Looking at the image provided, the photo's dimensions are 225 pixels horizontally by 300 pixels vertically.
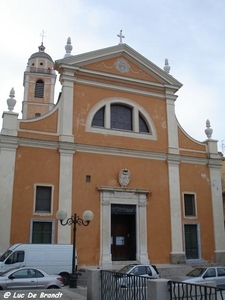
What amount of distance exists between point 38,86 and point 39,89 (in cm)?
41

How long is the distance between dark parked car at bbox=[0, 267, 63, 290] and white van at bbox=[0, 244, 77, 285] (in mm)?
2499

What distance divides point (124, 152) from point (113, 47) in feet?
22.2

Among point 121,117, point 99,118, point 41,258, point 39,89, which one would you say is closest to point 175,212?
point 121,117

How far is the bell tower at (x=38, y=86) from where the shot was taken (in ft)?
132

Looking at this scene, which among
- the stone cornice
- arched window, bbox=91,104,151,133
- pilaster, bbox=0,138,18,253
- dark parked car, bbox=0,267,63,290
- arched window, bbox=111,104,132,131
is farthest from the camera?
arched window, bbox=111,104,132,131

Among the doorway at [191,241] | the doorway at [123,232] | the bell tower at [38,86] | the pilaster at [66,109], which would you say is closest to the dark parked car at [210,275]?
the doorway at [123,232]

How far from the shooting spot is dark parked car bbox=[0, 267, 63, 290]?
12.4 meters

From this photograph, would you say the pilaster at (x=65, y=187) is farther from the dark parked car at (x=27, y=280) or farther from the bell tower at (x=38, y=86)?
the bell tower at (x=38, y=86)

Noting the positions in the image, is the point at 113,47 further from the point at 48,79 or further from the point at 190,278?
the point at 48,79

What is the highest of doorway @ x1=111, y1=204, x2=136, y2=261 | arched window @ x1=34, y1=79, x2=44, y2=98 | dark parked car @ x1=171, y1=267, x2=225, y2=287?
arched window @ x1=34, y1=79, x2=44, y2=98

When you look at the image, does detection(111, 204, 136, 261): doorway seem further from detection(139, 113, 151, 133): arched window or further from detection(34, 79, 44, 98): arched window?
detection(34, 79, 44, 98): arched window

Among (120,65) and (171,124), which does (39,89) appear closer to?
(120,65)

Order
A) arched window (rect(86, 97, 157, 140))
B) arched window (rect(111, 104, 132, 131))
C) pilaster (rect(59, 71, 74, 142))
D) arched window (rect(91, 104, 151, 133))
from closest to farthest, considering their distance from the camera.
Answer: pilaster (rect(59, 71, 74, 142)) → arched window (rect(86, 97, 157, 140)) → arched window (rect(91, 104, 151, 133)) → arched window (rect(111, 104, 132, 131))

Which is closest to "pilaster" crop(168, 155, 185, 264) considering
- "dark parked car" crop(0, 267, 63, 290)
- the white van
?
the white van
